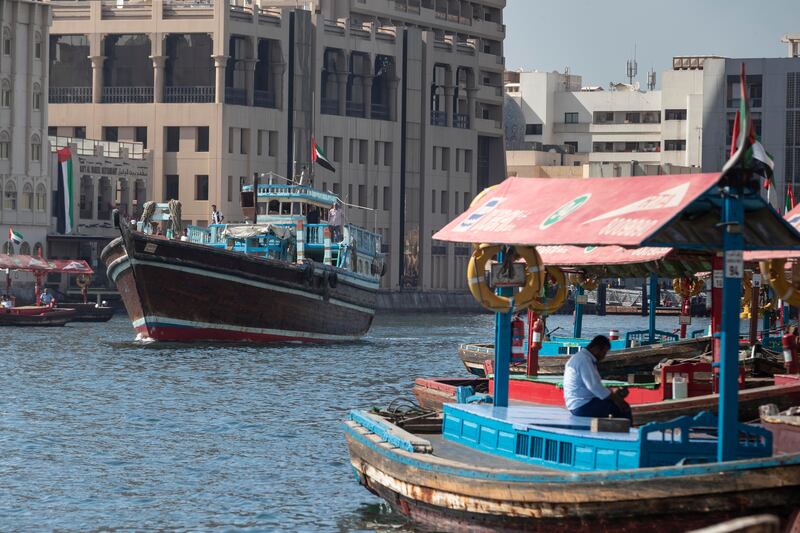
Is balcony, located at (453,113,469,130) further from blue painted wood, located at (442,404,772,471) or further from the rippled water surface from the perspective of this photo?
blue painted wood, located at (442,404,772,471)

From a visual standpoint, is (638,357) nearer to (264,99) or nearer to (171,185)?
(171,185)

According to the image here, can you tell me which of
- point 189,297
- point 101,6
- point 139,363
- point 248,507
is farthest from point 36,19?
point 248,507

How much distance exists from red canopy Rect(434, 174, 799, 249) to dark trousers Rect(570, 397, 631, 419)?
1999 mm

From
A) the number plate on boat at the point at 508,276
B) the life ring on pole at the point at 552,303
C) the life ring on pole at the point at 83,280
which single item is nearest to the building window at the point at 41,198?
the life ring on pole at the point at 83,280

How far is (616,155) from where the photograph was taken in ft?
525

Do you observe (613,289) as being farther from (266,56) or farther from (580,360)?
(580,360)

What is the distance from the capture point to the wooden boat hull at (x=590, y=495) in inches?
617

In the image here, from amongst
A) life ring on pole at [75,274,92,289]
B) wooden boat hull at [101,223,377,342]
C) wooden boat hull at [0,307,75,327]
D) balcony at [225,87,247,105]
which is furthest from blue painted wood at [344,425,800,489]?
balcony at [225,87,247,105]

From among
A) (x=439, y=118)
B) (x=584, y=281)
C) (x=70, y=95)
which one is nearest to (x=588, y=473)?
(x=584, y=281)

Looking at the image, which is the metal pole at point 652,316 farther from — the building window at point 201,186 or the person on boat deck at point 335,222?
the building window at point 201,186

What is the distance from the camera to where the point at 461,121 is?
5266 inches

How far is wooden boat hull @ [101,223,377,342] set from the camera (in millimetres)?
57750

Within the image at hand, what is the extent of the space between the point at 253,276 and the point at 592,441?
42.6 m

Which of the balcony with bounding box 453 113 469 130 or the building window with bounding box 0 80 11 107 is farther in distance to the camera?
the balcony with bounding box 453 113 469 130
